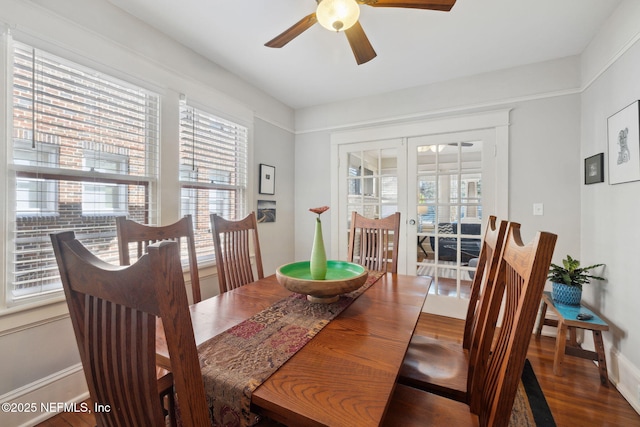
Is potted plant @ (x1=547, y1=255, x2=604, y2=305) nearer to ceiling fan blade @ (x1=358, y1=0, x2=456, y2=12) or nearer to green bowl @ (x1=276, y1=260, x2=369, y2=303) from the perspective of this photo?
green bowl @ (x1=276, y1=260, x2=369, y2=303)

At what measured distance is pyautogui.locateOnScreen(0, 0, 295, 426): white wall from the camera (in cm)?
145

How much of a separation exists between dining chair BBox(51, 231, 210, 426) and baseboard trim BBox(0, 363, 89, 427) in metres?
1.39

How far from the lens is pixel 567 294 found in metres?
2.10

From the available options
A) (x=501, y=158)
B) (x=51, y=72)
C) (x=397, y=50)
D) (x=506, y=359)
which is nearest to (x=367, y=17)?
(x=397, y=50)

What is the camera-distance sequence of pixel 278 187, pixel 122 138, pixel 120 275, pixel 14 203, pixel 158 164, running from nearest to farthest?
1. pixel 120 275
2. pixel 14 203
3. pixel 122 138
4. pixel 158 164
5. pixel 278 187

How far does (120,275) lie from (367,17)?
2227 mm

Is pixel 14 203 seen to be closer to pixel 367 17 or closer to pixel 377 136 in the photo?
pixel 367 17

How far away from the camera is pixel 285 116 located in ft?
11.9

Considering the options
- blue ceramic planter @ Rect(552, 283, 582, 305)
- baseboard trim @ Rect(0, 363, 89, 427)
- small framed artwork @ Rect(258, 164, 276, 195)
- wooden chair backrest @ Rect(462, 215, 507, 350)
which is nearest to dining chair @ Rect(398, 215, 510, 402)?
wooden chair backrest @ Rect(462, 215, 507, 350)

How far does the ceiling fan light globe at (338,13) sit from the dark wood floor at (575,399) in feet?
8.20

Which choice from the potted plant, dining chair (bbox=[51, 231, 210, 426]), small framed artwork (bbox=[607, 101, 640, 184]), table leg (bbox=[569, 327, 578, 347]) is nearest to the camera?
dining chair (bbox=[51, 231, 210, 426])

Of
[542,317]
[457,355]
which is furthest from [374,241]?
[542,317]

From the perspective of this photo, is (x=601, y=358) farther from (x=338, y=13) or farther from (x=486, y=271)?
(x=338, y=13)

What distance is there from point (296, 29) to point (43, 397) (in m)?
2.58
